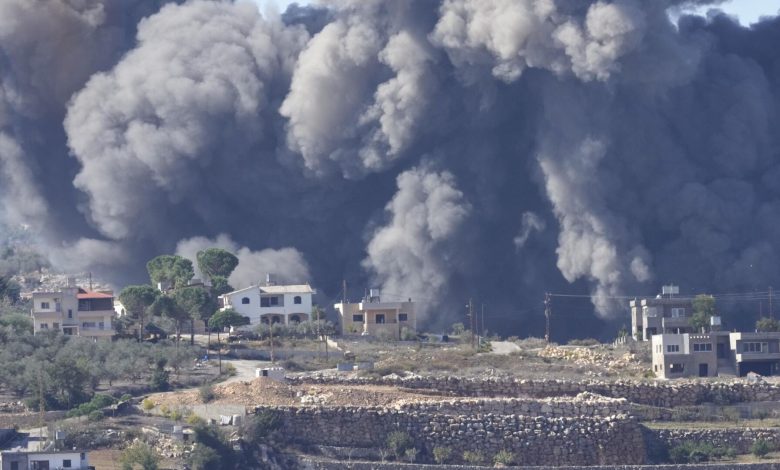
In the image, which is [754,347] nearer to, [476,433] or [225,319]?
[476,433]

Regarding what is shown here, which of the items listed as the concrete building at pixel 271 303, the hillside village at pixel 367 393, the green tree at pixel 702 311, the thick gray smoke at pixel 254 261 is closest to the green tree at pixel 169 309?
the hillside village at pixel 367 393

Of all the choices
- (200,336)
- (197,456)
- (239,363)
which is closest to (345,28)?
(200,336)

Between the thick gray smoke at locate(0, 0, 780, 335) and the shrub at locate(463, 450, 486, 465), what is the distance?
2508 cm

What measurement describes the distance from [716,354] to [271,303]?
17242 mm

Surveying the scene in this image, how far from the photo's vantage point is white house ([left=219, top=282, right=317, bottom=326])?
270 feet

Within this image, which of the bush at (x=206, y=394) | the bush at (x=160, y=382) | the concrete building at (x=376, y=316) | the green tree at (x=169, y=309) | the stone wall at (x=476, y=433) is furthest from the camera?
the concrete building at (x=376, y=316)

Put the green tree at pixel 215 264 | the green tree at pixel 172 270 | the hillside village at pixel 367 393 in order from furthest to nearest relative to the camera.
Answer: the green tree at pixel 215 264 < the green tree at pixel 172 270 < the hillside village at pixel 367 393

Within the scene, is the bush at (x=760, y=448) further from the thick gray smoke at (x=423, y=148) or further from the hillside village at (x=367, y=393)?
the thick gray smoke at (x=423, y=148)

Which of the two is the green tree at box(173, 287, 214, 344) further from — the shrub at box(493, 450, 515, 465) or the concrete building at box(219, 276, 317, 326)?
the shrub at box(493, 450, 515, 465)

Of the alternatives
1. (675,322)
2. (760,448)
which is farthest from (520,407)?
(675,322)

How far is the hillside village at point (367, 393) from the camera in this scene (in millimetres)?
58125

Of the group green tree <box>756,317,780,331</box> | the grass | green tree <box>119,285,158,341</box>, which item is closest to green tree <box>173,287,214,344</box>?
green tree <box>119,285,158,341</box>

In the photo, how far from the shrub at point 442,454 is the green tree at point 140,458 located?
6.71 m

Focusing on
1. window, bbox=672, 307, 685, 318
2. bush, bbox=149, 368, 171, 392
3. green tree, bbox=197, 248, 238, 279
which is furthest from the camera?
green tree, bbox=197, 248, 238, 279
